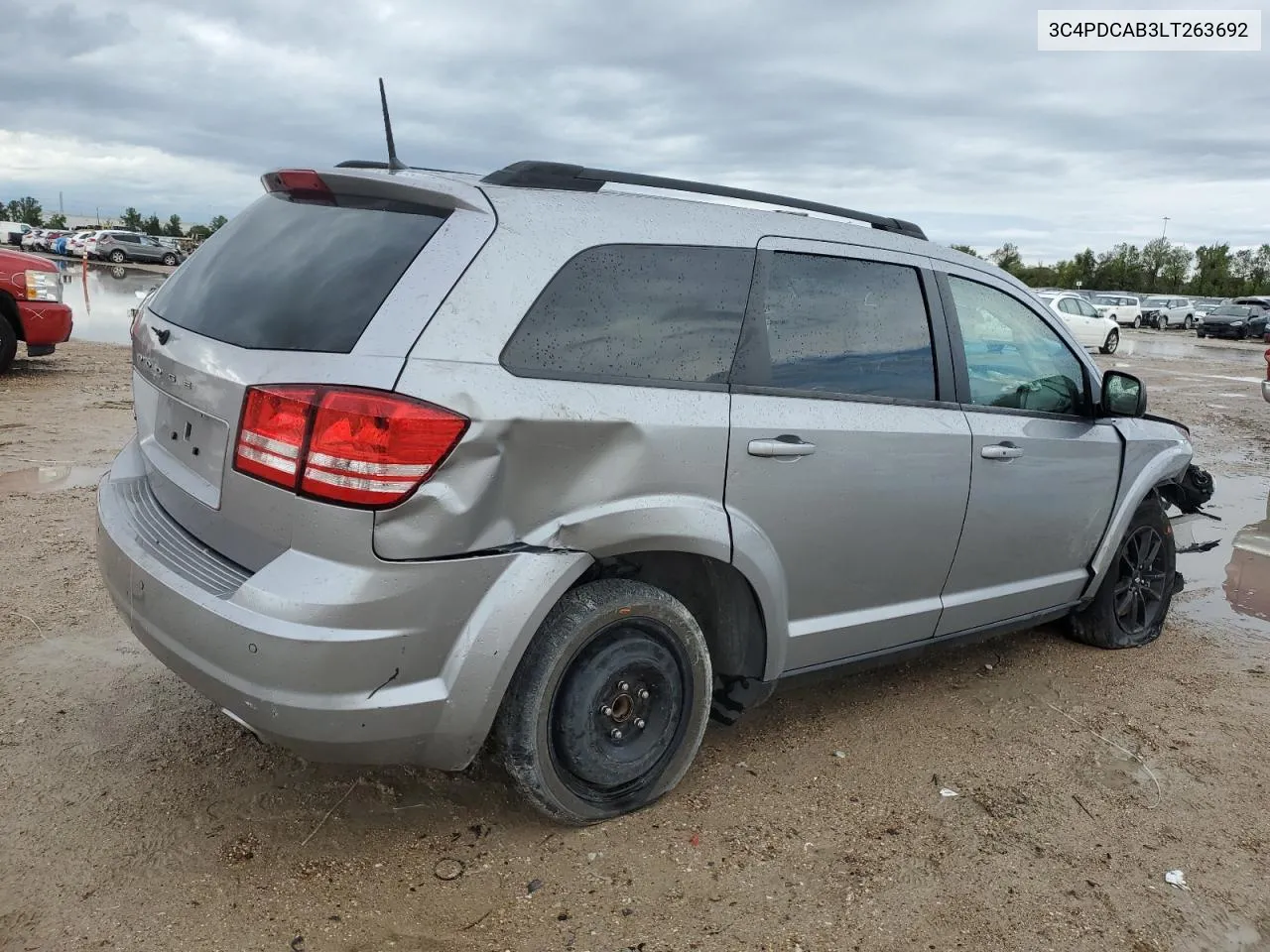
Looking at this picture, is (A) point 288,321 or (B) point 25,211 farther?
(B) point 25,211

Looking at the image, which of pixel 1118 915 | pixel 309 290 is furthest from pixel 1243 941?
pixel 309 290

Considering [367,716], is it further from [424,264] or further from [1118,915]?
[1118,915]

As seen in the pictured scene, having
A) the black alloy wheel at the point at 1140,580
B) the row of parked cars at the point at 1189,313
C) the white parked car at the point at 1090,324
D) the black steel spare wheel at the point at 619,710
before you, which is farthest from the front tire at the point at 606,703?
the row of parked cars at the point at 1189,313

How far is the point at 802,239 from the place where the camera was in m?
3.45

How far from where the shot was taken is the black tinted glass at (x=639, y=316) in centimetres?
279

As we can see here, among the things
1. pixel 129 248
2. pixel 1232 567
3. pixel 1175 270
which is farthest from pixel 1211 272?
pixel 1232 567

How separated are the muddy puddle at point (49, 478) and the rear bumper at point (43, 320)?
436 centimetres

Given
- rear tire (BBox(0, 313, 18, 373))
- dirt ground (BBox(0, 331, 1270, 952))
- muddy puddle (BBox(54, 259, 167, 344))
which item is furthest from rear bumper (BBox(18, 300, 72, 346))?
dirt ground (BBox(0, 331, 1270, 952))

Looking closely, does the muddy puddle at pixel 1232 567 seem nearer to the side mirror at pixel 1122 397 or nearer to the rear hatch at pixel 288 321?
the side mirror at pixel 1122 397

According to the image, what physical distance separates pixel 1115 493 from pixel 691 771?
2.32 metres

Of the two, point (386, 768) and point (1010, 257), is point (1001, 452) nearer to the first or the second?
point (386, 768)

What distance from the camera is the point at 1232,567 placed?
6.69 m

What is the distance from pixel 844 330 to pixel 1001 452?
839 mm

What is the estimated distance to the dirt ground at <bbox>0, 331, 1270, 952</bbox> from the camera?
270 cm
